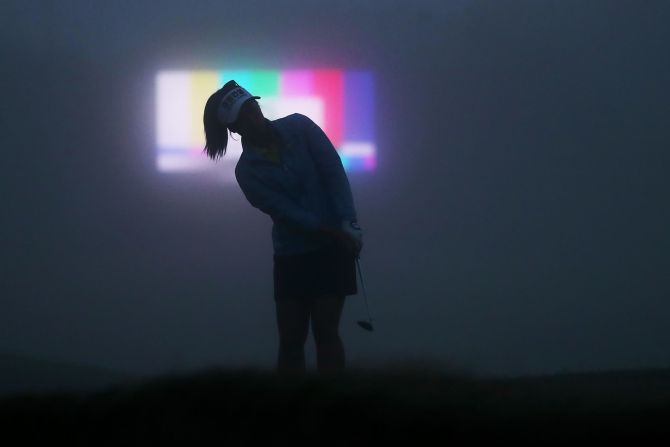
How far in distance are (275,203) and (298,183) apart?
12 cm

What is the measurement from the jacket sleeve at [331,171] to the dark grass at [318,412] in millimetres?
675

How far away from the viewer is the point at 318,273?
112 inches

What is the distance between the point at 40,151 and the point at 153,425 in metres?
1.93

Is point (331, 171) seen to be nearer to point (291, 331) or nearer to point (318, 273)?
point (318, 273)

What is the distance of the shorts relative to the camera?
284 cm

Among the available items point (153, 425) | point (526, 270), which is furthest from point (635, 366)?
point (153, 425)

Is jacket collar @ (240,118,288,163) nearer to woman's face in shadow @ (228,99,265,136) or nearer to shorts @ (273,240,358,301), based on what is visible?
woman's face in shadow @ (228,99,265,136)

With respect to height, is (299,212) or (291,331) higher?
(299,212)

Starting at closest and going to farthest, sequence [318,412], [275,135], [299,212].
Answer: [318,412], [299,212], [275,135]

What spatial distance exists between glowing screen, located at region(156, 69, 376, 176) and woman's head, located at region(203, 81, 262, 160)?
72cm

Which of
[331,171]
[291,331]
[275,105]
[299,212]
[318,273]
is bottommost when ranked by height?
[291,331]

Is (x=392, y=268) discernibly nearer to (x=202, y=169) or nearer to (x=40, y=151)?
(x=202, y=169)

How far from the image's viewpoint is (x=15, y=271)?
3.66m

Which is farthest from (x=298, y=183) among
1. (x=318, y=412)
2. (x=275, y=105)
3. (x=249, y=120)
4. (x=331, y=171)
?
(x=318, y=412)
